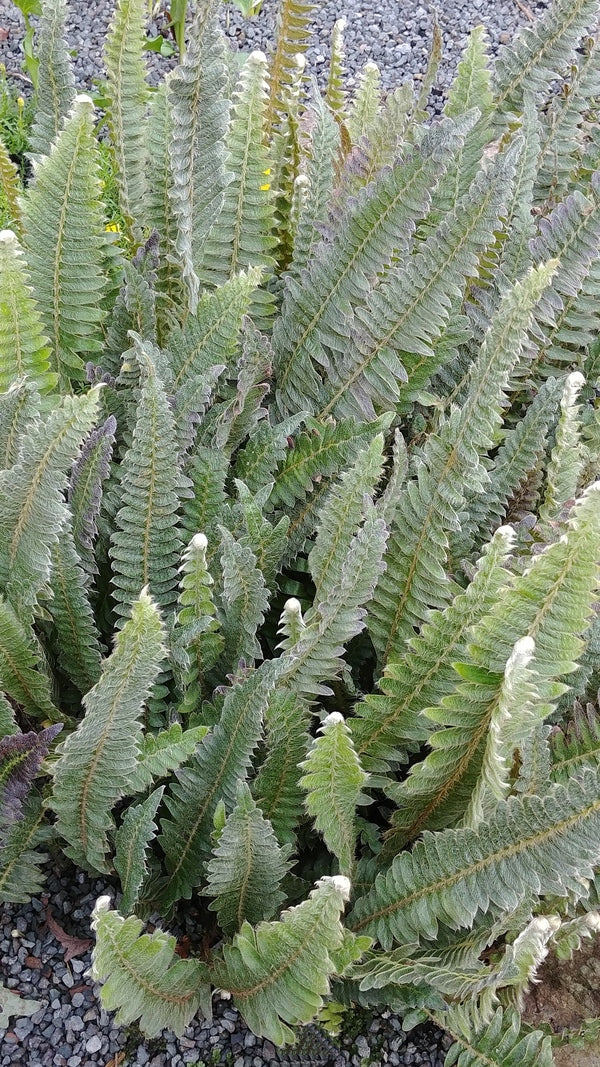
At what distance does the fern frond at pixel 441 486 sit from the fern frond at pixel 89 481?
22.1 inches

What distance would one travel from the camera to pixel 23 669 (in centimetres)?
173

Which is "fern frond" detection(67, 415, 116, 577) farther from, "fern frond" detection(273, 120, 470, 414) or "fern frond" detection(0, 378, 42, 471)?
"fern frond" detection(273, 120, 470, 414)

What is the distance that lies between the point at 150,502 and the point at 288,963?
0.81 metres

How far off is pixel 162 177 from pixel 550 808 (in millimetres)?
1601

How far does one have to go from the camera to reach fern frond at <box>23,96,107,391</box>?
6.41ft

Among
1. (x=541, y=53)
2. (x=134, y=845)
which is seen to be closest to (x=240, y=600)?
(x=134, y=845)

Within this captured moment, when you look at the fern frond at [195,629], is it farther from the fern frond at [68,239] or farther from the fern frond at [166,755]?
the fern frond at [68,239]

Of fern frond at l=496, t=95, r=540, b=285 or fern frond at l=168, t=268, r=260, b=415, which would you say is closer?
fern frond at l=168, t=268, r=260, b=415

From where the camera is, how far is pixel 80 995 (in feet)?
5.64

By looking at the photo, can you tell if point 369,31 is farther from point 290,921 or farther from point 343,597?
point 290,921

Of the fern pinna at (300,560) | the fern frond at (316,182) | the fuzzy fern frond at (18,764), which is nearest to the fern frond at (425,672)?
the fern pinna at (300,560)

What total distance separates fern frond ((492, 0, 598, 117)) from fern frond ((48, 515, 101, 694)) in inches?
65.6

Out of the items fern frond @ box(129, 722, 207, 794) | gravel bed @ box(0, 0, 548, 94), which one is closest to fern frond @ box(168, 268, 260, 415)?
fern frond @ box(129, 722, 207, 794)

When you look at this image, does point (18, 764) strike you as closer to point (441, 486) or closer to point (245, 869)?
point (245, 869)
